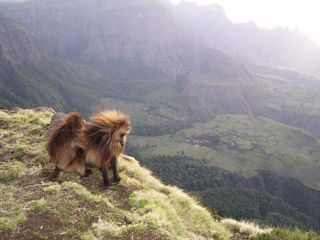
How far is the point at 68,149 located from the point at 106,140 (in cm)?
145

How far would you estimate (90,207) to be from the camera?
12844 millimetres

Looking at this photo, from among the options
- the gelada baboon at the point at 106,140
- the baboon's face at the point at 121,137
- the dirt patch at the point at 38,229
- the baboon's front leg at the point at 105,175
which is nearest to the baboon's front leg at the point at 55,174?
the gelada baboon at the point at 106,140

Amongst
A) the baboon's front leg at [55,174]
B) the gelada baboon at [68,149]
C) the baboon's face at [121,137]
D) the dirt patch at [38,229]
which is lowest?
the baboon's front leg at [55,174]

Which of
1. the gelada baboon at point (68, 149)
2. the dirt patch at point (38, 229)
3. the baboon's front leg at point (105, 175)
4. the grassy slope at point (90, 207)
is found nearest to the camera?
the dirt patch at point (38, 229)

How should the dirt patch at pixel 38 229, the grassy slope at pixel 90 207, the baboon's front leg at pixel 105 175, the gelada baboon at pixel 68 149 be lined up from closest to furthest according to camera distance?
the dirt patch at pixel 38 229, the grassy slope at pixel 90 207, the baboon's front leg at pixel 105 175, the gelada baboon at pixel 68 149

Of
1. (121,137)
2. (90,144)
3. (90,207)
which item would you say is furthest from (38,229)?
(121,137)

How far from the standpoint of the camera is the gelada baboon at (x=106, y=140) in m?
14.8

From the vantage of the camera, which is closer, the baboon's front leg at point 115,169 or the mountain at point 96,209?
the mountain at point 96,209

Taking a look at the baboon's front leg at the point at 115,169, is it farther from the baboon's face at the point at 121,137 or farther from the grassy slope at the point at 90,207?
the baboon's face at the point at 121,137

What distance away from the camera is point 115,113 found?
15609mm

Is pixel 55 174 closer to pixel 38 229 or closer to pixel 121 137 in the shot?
pixel 121 137

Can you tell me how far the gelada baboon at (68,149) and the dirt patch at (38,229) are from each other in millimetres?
3160

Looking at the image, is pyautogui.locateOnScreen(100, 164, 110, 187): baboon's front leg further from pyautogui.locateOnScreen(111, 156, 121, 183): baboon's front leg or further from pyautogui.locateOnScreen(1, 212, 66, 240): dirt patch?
pyautogui.locateOnScreen(1, 212, 66, 240): dirt patch

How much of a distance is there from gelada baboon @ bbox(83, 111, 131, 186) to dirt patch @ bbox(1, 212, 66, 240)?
3277mm
